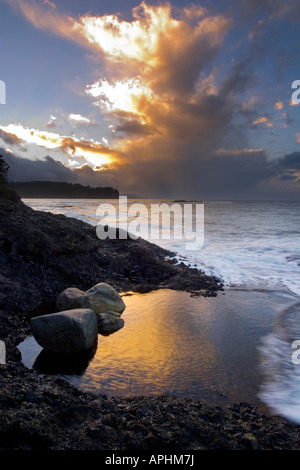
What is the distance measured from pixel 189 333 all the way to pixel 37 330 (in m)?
3.09

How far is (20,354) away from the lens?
4637 millimetres

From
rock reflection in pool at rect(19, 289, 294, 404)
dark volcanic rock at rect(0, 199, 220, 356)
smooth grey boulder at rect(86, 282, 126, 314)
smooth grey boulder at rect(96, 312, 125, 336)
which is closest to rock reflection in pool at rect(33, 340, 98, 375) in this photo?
rock reflection in pool at rect(19, 289, 294, 404)

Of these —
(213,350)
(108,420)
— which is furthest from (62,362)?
(213,350)

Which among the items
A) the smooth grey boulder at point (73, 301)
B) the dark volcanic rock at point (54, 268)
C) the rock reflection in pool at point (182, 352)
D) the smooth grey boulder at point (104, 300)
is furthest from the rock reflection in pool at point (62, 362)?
the smooth grey boulder at point (104, 300)

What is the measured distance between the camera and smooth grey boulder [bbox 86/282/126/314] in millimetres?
6360

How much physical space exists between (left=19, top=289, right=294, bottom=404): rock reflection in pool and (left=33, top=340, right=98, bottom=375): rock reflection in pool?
52mm

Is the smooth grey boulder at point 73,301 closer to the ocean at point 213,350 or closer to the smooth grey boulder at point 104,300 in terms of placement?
the smooth grey boulder at point 104,300

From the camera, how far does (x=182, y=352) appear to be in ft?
15.9

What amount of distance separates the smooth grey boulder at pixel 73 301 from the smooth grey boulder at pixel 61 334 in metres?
1.14

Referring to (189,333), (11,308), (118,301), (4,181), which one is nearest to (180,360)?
(189,333)

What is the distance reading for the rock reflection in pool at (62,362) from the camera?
14.2 ft

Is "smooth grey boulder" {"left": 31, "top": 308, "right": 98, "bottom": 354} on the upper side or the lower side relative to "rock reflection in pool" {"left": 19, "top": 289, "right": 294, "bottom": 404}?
upper

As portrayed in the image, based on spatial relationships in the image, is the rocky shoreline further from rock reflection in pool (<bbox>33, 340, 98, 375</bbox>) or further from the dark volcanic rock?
the dark volcanic rock
